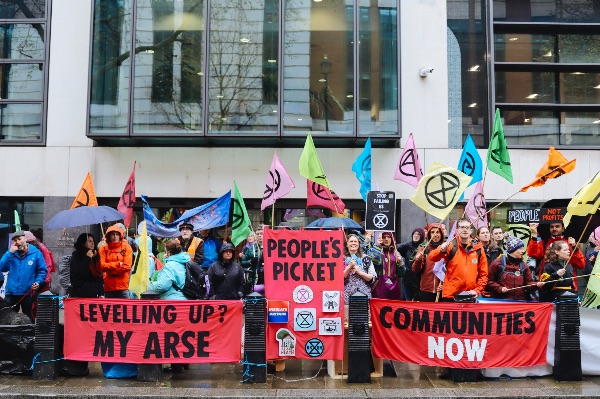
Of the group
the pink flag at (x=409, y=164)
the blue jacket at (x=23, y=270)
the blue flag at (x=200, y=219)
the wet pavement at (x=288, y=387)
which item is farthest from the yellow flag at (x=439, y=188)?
the blue jacket at (x=23, y=270)

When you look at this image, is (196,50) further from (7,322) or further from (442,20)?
(7,322)

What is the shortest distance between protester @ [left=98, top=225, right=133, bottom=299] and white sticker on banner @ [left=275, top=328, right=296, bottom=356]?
289 centimetres

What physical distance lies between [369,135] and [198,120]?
4289mm

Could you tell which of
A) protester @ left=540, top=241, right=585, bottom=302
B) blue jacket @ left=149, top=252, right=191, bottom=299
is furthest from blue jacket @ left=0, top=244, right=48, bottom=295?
protester @ left=540, top=241, right=585, bottom=302

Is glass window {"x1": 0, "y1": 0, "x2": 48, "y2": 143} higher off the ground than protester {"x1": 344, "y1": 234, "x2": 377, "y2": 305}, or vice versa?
glass window {"x1": 0, "y1": 0, "x2": 48, "y2": 143}

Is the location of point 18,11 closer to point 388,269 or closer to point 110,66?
point 110,66

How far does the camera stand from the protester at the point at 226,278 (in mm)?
9750

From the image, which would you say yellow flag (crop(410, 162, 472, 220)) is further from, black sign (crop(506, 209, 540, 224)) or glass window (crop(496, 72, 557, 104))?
glass window (crop(496, 72, 557, 104))

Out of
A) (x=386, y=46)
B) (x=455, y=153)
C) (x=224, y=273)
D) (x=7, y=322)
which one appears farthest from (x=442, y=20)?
(x=7, y=322)

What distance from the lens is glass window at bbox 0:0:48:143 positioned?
17.8 meters

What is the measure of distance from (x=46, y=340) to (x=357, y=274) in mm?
4236

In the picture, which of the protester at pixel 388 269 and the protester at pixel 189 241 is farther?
the protester at pixel 189 241

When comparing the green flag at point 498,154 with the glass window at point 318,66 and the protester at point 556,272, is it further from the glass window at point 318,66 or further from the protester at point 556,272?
the glass window at point 318,66

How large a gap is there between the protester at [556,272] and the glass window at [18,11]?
47.3ft
